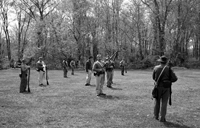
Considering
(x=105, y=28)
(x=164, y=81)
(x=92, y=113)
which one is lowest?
(x=92, y=113)

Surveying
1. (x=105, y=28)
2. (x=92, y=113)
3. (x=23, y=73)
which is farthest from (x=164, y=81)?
(x=105, y=28)

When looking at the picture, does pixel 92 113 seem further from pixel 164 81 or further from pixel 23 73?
pixel 23 73

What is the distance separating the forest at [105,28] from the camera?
4031 centimetres

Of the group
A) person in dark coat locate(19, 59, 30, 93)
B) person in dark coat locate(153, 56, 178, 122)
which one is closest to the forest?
person in dark coat locate(19, 59, 30, 93)

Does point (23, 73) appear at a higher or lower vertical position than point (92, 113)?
higher

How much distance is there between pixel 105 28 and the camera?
162 feet

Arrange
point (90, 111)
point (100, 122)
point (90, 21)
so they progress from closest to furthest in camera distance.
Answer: point (100, 122)
point (90, 111)
point (90, 21)

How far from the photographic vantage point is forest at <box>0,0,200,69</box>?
4031 centimetres

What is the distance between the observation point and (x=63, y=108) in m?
8.68

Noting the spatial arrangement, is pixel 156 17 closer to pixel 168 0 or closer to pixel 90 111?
pixel 168 0

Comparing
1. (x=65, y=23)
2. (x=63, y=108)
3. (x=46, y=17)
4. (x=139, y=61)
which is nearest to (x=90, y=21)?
(x=65, y=23)

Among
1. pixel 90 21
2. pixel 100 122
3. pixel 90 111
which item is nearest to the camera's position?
pixel 100 122

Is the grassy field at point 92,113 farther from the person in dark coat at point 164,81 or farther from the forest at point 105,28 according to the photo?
the forest at point 105,28

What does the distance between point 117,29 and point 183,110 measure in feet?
135
